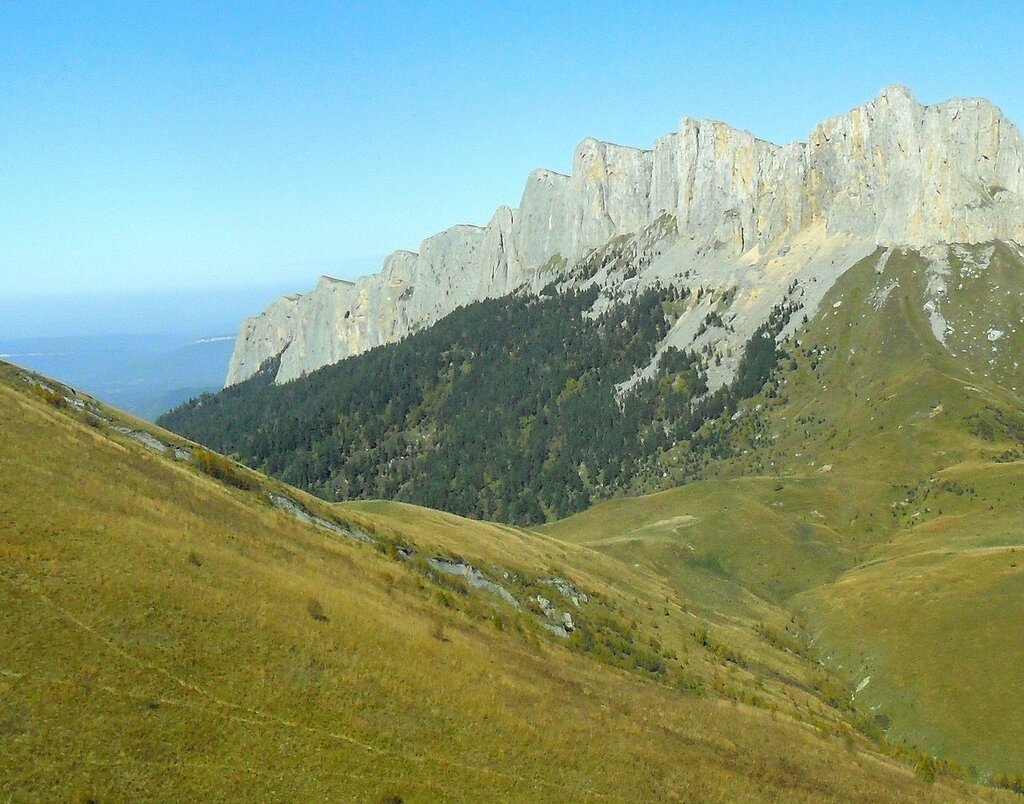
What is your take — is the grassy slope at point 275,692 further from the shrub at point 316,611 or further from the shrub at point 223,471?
the shrub at point 223,471

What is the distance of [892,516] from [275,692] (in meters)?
101

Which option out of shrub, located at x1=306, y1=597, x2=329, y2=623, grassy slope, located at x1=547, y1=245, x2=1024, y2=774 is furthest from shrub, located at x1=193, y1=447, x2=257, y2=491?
grassy slope, located at x1=547, y1=245, x2=1024, y2=774

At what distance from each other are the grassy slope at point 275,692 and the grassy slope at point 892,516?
2229 centimetres

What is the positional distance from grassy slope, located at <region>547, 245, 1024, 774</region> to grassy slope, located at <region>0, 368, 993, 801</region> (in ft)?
73.1

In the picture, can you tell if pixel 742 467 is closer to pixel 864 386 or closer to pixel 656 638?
pixel 864 386

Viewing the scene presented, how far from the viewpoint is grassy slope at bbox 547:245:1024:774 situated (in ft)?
173

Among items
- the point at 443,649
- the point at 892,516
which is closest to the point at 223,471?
the point at 443,649

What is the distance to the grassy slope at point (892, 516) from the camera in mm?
52594

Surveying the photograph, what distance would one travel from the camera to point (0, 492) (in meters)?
26.5

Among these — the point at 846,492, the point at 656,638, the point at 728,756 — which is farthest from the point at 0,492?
the point at 846,492

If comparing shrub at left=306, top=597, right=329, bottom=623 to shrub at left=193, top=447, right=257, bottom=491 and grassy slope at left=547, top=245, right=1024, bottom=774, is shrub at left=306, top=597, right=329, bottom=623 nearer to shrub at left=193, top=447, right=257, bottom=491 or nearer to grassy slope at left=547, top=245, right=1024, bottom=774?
shrub at left=193, top=447, right=257, bottom=491

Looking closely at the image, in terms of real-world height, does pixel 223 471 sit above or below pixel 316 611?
above

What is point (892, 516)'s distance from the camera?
105 metres

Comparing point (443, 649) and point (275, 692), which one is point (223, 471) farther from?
point (275, 692)
